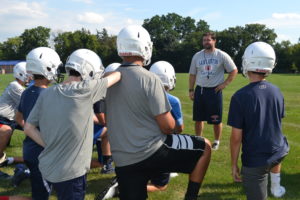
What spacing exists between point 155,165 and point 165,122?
471 mm

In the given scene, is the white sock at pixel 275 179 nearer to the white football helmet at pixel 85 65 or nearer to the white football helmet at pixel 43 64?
the white football helmet at pixel 85 65

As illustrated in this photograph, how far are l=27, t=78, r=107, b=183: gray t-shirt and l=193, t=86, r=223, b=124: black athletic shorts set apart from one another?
15.2 feet

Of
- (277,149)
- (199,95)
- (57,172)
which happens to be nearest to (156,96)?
(57,172)

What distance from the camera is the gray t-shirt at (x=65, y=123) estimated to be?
326 cm

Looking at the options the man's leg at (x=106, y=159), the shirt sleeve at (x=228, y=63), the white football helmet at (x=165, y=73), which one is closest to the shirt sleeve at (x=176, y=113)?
the white football helmet at (x=165, y=73)

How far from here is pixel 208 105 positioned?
7598mm

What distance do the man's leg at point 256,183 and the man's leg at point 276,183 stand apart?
4.37 ft

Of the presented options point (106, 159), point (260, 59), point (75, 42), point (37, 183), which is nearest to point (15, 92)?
point (106, 159)

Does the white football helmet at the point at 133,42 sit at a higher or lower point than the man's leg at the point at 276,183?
higher

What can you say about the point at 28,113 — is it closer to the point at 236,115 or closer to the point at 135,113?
the point at 135,113

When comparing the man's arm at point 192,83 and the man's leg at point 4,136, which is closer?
the man's leg at point 4,136

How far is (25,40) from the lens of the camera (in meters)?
104

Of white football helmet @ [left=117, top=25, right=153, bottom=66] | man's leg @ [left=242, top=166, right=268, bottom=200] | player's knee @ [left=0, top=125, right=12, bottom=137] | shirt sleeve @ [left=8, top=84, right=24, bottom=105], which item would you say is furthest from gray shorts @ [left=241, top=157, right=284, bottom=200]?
shirt sleeve @ [left=8, top=84, right=24, bottom=105]

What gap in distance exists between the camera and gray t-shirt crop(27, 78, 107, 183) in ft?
10.7
